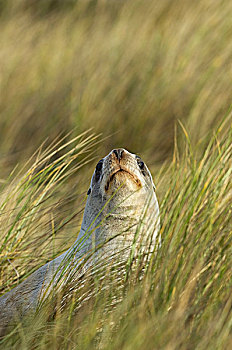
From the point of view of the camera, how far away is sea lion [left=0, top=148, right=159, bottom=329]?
239 centimetres

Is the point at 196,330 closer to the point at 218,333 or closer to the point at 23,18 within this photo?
the point at 218,333

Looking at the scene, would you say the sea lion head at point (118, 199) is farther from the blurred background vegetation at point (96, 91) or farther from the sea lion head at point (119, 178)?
the blurred background vegetation at point (96, 91)

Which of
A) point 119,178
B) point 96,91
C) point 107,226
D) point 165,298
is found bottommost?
point 165,298

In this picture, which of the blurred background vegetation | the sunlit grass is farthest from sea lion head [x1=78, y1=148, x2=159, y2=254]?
the blurred background vegetation

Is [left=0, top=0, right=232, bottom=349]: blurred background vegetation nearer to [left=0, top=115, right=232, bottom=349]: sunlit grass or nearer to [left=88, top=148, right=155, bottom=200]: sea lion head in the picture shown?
[left=88, top=148, right=155, bottom=200]: sea lion head

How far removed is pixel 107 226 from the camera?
2.55 meters

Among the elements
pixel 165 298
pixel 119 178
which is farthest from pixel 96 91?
pixel 165 298

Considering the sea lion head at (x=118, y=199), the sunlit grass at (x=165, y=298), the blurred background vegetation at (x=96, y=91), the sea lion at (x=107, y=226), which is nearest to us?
the sunlit grass at (x=165, y=298)

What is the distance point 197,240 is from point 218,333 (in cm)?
46

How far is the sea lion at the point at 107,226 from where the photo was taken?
2389 mm

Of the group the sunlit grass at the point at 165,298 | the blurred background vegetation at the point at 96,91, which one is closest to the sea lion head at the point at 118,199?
the sunlit grass at the point at 165,298

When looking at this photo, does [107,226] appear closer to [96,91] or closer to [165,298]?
[165,298]

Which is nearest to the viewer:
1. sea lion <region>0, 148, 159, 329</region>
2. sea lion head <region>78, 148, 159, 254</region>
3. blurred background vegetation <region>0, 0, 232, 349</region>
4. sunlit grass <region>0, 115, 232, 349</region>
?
sunlit grass <region>0, 115, 232, 349</region>

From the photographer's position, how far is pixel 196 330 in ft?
5.99
